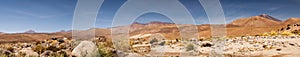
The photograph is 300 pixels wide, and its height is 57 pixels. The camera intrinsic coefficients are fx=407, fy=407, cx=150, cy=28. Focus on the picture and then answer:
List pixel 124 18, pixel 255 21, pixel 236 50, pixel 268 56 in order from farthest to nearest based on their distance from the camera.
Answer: pixel 255 21 → pixel 236 50 → pixel 268 56 → pixel 124 18

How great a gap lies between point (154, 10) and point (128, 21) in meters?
1.75

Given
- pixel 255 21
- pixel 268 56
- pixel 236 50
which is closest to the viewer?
pixel 268 56

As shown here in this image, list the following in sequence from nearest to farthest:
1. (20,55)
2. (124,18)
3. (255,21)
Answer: (20,55)
(124,18)
(255,21)

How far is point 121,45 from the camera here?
20.6 meters

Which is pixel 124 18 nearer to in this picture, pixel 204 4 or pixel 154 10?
pixel 154 10

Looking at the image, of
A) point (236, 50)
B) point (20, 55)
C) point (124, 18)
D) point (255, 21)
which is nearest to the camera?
point (20, 55)

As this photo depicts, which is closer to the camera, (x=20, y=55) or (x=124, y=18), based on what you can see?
(x=20, y=55)

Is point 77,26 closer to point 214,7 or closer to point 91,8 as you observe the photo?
point 91,8

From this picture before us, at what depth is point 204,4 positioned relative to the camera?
58.7 feet

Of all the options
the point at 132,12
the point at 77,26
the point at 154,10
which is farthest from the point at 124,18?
the point at 77,26

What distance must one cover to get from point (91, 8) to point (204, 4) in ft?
16.6

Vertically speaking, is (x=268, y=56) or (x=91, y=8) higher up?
(x=91, y=8)

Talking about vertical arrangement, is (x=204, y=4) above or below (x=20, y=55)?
above

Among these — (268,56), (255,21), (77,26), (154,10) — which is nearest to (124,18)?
(154,10)
